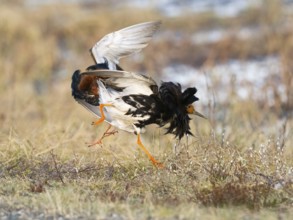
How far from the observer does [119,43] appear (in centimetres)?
703

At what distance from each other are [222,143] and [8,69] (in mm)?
7601

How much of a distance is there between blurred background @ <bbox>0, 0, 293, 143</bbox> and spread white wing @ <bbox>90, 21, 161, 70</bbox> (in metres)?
2.31

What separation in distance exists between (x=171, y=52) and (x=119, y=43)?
9284 millimetres

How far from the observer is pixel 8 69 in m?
13.5

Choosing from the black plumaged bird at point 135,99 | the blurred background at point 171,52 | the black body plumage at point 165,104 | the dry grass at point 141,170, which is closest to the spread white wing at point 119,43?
the black plumaged bird at point 135,99

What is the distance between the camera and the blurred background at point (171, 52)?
11008 millimetres

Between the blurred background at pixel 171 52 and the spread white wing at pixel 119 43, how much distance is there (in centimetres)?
231

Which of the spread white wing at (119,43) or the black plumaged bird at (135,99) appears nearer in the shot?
the black plumaged bird at (135,99)

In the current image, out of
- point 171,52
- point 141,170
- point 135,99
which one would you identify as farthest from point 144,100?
point 171,52

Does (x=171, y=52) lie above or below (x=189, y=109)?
above

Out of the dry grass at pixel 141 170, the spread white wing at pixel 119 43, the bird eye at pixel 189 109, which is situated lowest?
the dry grass at pixel 141 170

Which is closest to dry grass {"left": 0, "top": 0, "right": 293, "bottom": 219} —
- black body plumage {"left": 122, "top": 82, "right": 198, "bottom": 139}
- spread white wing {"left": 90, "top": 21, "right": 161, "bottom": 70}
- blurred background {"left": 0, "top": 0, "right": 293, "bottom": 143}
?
blurred background {"left": 0, "top": 0, "right": 293, "bottom": 143}

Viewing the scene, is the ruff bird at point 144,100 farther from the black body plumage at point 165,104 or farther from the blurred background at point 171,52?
the blurred background at point 171,52

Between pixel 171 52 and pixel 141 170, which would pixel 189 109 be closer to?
pixel 141 170
